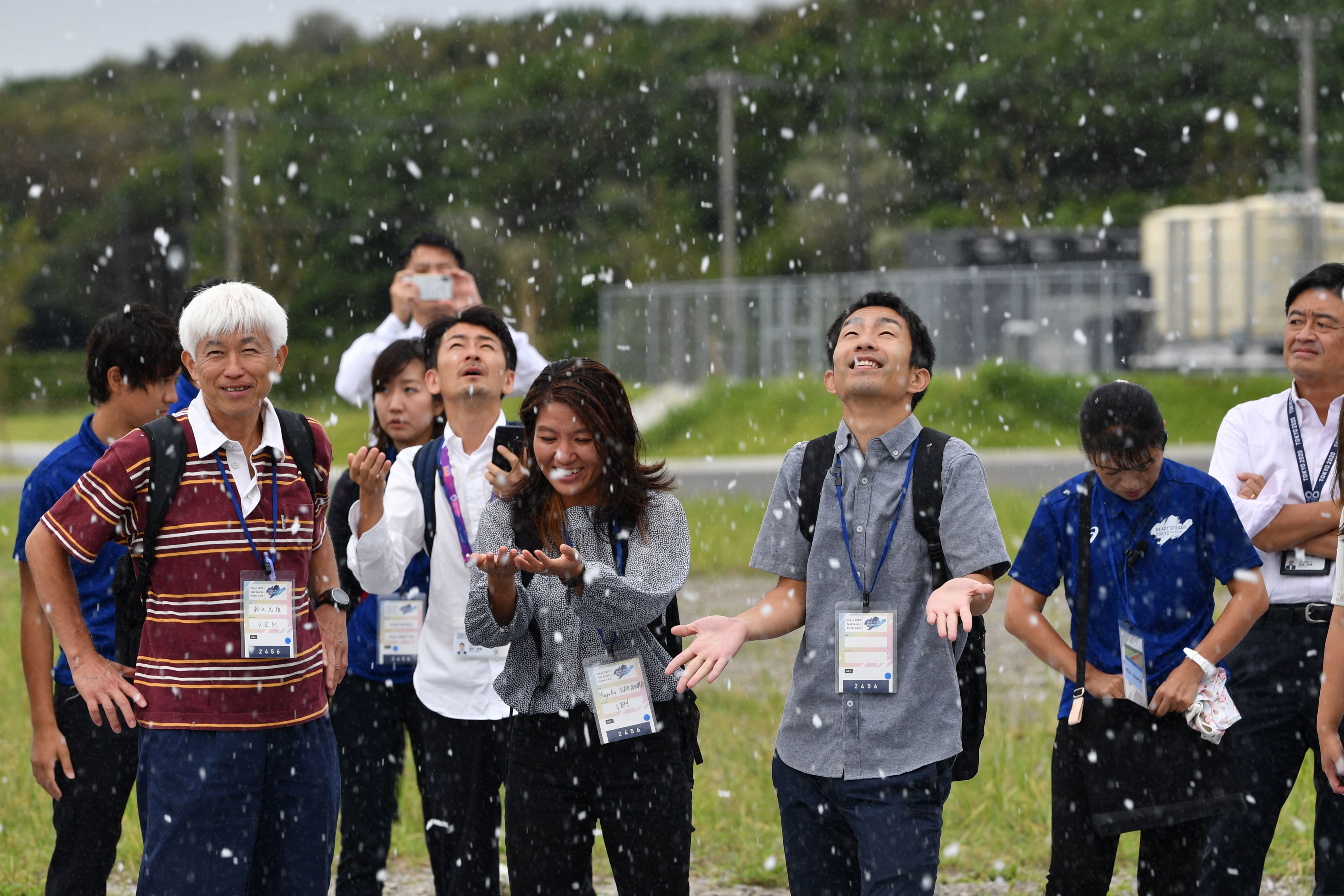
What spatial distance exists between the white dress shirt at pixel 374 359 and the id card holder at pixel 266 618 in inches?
94.3

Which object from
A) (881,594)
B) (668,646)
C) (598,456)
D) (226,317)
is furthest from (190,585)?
(881,594)

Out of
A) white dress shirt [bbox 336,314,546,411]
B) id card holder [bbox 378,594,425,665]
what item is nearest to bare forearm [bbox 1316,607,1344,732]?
id card holder [bbox 378,594,425,665]

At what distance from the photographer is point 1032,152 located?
46.3 meters

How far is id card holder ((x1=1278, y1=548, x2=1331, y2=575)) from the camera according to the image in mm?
4090

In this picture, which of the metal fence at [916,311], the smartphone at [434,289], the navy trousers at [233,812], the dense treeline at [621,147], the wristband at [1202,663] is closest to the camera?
the navy trousers at [233,812]

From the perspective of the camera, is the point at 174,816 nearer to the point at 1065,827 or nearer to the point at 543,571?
Result: the point at 543,571

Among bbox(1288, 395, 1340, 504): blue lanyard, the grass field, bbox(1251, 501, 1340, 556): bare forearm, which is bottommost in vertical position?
the grass field

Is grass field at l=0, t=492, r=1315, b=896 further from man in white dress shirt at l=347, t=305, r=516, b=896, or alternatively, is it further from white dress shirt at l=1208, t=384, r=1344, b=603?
white dress shirt at l=1208, t=384, r=1344, b=603

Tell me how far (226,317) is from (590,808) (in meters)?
1.55

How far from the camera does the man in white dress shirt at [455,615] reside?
4176 mm

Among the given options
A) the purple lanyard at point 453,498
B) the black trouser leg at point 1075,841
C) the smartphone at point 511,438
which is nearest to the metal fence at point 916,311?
the purple lanyard at point 453,498

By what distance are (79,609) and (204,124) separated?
204 ft

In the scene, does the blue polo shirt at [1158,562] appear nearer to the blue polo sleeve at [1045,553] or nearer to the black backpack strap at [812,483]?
Result: the blue polo sleeve at [1045,553]

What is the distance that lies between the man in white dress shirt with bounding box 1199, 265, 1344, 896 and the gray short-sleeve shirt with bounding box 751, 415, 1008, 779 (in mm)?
1117
